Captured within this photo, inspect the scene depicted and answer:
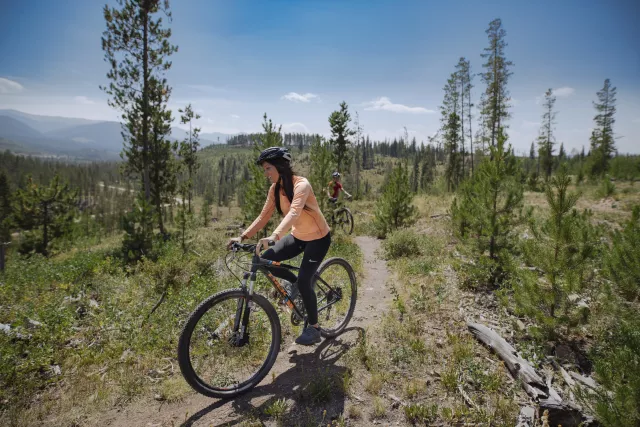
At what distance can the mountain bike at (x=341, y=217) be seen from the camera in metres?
15.3

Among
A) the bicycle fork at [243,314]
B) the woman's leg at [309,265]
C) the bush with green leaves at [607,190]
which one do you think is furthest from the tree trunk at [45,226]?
the bush with green leaves at [607,190]

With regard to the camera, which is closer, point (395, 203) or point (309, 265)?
point (309, 265)

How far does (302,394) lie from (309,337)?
86cm

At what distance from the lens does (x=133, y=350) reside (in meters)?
5.11

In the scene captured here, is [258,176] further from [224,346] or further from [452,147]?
[452,147]

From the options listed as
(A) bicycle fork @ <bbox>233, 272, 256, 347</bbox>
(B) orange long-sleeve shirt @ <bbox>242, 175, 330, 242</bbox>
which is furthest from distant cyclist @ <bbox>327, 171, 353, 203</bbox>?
(A) bicycle fork @ <bbox>233, 272, 256, 347</bbox>

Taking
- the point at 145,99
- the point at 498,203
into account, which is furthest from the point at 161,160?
the point at 498,203

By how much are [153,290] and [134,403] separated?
437cm

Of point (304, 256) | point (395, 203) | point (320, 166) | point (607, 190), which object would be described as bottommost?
point (304, 256)

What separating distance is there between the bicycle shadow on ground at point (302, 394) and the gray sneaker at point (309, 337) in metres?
0.41

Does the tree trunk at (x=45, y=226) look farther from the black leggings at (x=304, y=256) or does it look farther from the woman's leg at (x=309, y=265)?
the woman's leg at (x=309, y=265)

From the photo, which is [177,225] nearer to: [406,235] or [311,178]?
[311,178]

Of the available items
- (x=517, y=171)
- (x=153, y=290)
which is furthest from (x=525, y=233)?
(x=153, y=290)

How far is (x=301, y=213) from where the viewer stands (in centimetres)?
432
